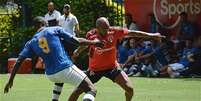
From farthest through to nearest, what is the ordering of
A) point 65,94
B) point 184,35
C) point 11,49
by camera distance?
point 11,49 → point 184,35 → point 65,94

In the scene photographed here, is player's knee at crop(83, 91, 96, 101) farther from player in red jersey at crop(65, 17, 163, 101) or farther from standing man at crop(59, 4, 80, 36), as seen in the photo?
standing man at crop(59, 4, 80, 36)

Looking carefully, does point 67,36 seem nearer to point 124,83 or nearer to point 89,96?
point 89,96

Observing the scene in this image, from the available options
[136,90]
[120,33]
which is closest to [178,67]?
[136,90]

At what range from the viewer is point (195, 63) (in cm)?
2006

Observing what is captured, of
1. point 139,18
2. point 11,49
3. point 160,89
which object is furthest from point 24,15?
point 160,89

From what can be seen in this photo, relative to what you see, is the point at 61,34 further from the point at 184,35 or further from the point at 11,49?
the point at 11,49

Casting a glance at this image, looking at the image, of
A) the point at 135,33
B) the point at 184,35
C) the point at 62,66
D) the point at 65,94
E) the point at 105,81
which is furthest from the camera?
the point at 184,35

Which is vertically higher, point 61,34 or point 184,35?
point 61,34

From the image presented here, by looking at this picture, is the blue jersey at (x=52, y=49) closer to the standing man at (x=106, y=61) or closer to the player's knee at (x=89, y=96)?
the player's knee at (x=89, y=96)

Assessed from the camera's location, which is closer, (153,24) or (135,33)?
(135,33)

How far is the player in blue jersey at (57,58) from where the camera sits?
404 inches

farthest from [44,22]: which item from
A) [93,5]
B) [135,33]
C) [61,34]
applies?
[93,5]

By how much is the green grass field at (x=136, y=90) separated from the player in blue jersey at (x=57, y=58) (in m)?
4.12

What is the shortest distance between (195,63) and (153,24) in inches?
140
